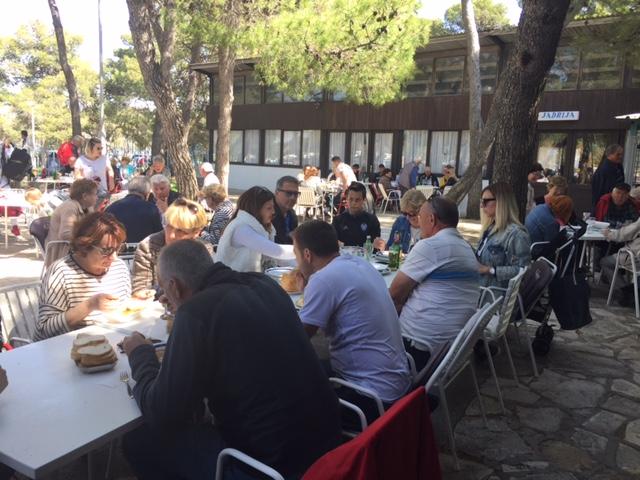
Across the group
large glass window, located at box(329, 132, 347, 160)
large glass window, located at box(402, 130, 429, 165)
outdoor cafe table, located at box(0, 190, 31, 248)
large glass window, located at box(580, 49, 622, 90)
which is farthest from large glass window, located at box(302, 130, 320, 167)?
outdoor cafe table, located at box(0, 190, 31, 248)

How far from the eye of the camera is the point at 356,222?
554 cm

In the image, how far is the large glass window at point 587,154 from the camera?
45.4 feet

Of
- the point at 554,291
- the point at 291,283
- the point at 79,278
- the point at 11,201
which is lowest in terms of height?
the point at 554,291

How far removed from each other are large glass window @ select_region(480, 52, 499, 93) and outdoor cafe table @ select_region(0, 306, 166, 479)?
14.9 metres

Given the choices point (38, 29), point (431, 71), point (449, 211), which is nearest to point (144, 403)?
point (449, 211)

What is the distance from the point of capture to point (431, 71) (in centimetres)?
1630

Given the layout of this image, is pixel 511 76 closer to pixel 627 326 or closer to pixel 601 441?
pixel 627 326

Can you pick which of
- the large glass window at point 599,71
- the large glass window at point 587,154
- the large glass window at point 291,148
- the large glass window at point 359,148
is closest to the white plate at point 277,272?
the large glass window at point 599,71

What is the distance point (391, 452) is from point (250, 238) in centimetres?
253

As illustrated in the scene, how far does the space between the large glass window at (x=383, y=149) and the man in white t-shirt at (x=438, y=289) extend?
14902mm

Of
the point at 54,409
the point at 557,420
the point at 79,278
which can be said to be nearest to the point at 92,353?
the point at 54,409

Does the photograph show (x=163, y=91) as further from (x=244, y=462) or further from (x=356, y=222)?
(x=244, y=462)

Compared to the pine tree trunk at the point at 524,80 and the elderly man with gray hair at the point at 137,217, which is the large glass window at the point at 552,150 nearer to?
the pine tree trunk at the point at 524,80

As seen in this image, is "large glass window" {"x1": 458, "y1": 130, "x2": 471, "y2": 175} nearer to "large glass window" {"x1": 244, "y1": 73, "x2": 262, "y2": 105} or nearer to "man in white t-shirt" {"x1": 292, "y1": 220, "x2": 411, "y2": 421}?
"large glass window" {"x1": 244, "y1": 73, "x2": 262, "y2": 105}
